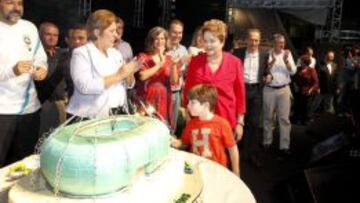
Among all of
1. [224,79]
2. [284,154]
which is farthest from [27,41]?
[284,154]

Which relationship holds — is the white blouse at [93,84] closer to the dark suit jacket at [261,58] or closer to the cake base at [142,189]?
the cake base at [142,189]

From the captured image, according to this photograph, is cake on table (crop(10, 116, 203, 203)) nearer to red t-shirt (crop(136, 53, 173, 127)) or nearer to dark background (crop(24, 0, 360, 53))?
red t-shirt (crop(136, 53, 173, 127))

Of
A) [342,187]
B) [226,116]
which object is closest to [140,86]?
[226,116]

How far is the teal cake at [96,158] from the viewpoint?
138 centimetres

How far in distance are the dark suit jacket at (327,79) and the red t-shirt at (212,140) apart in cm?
502

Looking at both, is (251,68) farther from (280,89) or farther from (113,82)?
(113,82)

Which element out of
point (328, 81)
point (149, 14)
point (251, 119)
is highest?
point (149, 14)

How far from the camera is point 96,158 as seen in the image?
1368 mm

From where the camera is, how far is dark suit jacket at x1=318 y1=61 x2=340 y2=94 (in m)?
7.10

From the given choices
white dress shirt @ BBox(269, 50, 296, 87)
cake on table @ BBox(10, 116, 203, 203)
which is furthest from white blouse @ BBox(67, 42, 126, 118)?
white dress shirt @ BBox(269, 50, 296, 87)

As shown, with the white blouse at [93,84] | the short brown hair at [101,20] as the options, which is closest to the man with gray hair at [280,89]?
the white blouse at [93,84]

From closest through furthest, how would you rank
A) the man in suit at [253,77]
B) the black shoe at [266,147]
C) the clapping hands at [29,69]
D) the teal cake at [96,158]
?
the teal cake at [96,158] → the clapping hands at [29,69] → the man in suit at [253,77] → the black shoe at [266,147]

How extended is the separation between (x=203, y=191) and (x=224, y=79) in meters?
1.30

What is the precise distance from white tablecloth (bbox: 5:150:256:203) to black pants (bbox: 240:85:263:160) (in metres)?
2.50
